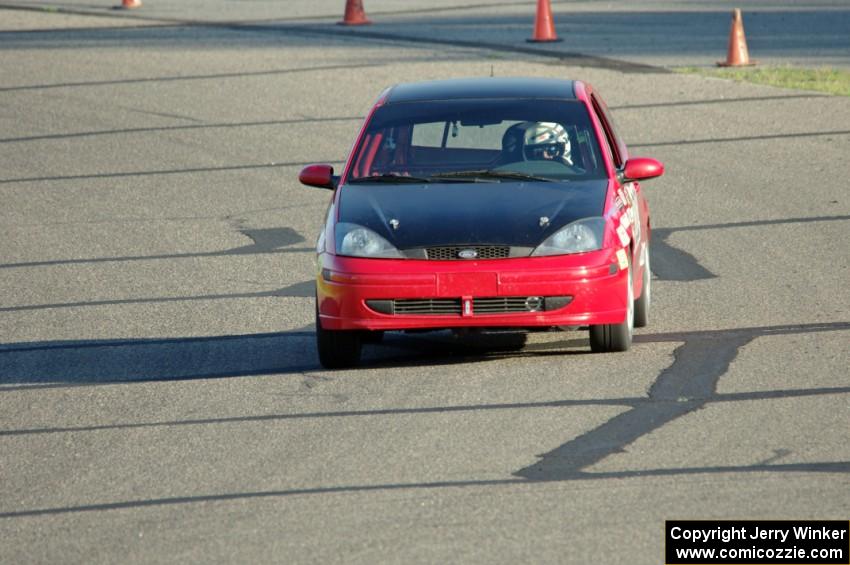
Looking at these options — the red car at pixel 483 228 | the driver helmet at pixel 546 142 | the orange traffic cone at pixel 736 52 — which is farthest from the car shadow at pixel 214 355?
the orange traffic cone at pixel 736 52

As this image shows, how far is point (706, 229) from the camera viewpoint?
13109 millimetres

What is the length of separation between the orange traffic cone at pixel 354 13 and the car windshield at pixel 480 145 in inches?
662

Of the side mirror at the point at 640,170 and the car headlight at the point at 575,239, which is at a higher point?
the side mirror at the point at 640,170

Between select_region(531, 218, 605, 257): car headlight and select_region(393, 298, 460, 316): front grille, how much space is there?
19.7 inches

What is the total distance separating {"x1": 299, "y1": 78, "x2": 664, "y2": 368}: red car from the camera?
8.74m

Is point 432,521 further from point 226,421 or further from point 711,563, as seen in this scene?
point 226,421

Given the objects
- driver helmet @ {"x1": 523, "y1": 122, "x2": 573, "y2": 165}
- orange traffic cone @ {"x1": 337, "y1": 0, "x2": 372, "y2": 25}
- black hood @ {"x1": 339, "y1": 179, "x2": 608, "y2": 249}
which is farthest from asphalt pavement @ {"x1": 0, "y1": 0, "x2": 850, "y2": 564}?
orange traffic cone @ {"x1": 337, "y1": 0, "x2": 372, "y2": 25}

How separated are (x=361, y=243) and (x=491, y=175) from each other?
3.40 feet

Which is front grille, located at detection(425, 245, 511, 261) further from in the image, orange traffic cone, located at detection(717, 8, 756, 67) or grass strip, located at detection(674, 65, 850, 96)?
orange traffic cone, located at detection(717, 8, 756, 67)

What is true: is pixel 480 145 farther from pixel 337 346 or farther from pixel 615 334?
pixel 337 346

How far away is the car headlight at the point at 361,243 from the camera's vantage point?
29.1 feet

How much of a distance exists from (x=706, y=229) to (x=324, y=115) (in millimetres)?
6832

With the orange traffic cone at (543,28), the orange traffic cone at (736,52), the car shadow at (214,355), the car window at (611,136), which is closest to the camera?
the car shadow at (214,355)

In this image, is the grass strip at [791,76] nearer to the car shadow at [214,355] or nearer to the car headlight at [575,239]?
the car shadow at [214,355]
